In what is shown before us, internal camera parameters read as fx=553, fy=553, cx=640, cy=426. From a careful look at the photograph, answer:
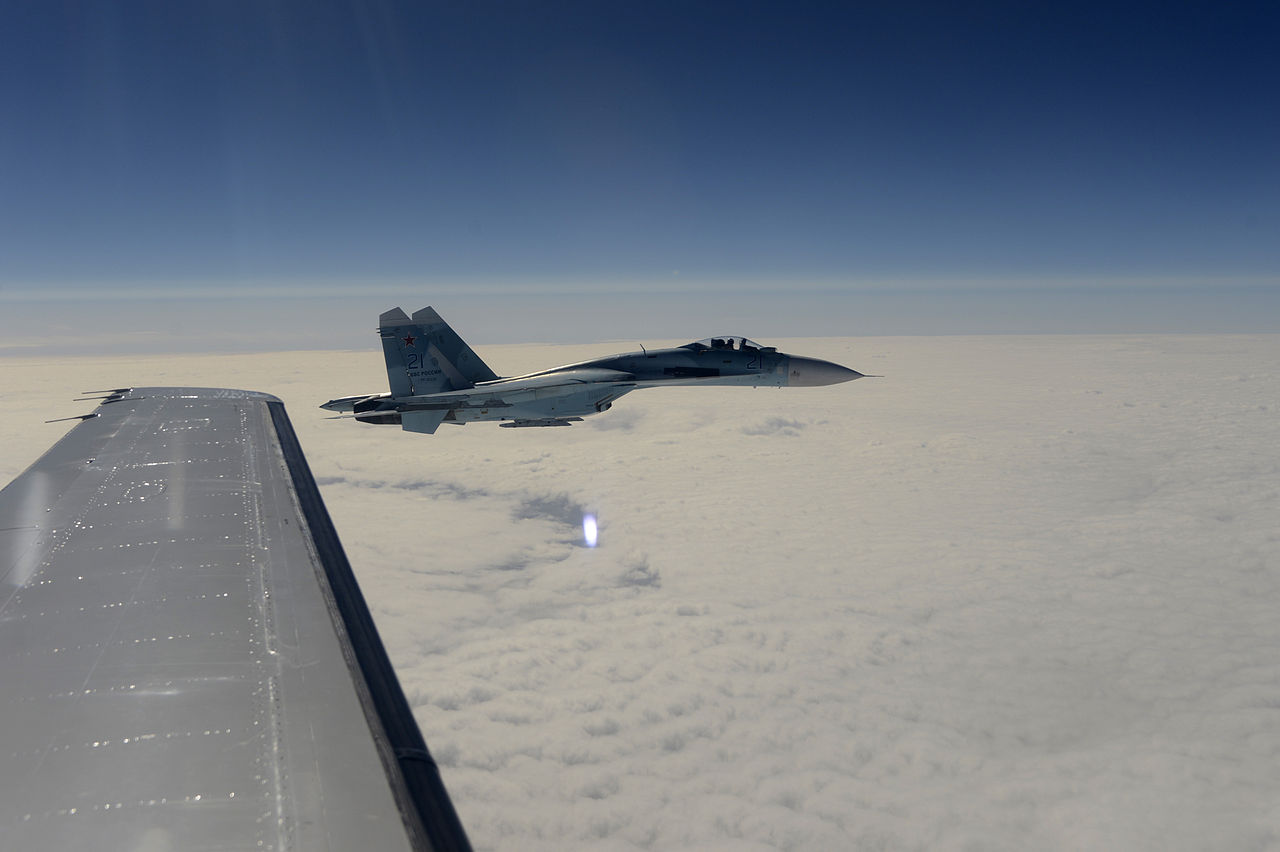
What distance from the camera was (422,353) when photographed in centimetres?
2927

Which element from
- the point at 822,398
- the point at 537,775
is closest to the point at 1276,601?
the point at 537,775

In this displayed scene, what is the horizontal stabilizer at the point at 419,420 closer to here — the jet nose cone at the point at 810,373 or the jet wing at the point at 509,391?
the jet wing at the point at 509,391

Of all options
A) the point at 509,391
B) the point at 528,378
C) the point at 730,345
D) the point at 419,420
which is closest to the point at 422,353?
the point at 419,420

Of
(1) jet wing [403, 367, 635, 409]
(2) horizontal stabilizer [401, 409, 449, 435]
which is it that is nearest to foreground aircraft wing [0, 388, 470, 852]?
(2) horizontal stabilizer [401, 409, 449, 435]

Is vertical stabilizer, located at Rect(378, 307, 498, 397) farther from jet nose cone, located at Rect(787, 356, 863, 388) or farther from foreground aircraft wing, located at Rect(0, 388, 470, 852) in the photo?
foreground aircraft wing, located at Rect(0, 388, 470, 852)

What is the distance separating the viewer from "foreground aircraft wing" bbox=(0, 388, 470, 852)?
3424 millimetres

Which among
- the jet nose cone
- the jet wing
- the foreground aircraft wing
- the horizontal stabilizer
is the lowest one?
the foreground aircraft wing

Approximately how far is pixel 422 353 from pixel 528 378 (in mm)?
5771

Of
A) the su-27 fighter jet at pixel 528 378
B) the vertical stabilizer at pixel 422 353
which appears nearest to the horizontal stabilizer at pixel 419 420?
the su-27 fighter jet at pixel 528 378

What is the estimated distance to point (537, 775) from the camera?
22.9m

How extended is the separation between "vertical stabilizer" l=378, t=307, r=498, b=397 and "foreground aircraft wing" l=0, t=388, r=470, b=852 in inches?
748

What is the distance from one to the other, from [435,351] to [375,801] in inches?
1114

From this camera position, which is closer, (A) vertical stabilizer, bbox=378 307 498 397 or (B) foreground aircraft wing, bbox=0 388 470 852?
(B) foreground aircraft wing, bbox=0 388 470 852

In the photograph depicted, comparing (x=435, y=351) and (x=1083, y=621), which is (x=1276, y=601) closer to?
(x=1083, y=621)
